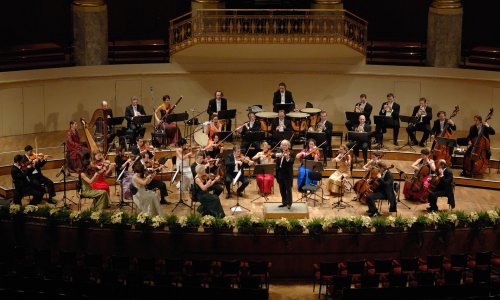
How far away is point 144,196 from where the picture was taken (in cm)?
1719

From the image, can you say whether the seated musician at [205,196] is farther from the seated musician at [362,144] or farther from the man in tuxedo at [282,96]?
the man in tuxedo at [282,96]

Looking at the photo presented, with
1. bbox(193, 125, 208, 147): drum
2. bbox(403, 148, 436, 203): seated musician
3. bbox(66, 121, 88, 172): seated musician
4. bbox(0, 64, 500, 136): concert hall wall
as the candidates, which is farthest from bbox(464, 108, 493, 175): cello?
bbox(66, 121, 88, 172): seated musician

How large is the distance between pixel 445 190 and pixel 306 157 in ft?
9.29

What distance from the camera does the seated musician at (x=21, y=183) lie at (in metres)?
17.4

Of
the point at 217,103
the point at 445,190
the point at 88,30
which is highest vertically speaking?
the point at 88,30

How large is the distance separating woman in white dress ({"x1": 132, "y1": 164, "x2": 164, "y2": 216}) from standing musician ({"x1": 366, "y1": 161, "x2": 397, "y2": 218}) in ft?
12.1

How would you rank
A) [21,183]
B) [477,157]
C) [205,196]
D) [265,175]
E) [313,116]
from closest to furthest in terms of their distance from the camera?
[205,196]
[21,183]
[265,175]
[477,157]
[313,116]

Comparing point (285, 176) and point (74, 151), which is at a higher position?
point (74, 151)

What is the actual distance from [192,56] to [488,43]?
7261 mm

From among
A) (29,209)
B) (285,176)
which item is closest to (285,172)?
(285,176)

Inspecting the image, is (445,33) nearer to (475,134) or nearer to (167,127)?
(475,134)

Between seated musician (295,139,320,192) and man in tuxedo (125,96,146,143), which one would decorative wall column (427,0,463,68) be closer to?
seated musician (295,139,320,192)

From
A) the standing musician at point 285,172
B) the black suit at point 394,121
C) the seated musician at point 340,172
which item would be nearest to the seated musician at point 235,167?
the standing musician at point 285,172

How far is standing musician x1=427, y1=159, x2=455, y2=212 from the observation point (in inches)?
693
